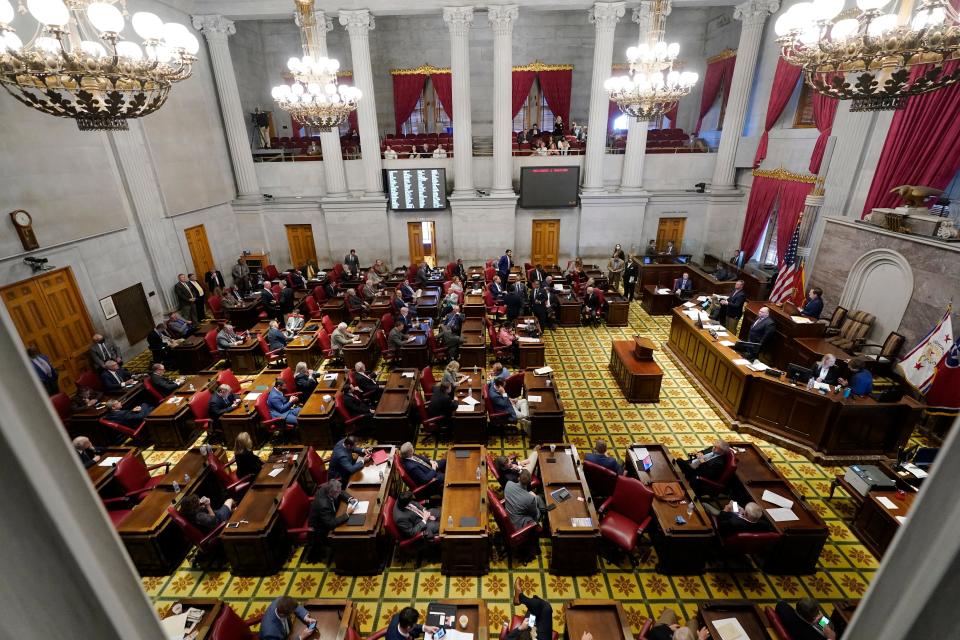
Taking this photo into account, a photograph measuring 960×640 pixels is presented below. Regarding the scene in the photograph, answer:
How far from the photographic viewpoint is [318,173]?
16.0m

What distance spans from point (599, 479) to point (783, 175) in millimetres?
11123

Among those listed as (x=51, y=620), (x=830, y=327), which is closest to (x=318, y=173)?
(x=830, y=327)

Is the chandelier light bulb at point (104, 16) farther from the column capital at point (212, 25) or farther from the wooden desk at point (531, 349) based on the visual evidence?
the column capital at point (212, 25)

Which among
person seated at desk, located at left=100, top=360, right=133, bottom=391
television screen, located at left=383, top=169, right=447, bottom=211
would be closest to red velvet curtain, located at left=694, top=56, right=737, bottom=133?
television screen, located at left=383, top=169, right=447, bottom=211

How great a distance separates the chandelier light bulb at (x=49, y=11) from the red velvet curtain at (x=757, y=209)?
48.5ft

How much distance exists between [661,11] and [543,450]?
6870 millimetres

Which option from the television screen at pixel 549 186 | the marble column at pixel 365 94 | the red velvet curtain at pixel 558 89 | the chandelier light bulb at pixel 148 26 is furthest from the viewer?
the red velvet curtain at pixel 558 89

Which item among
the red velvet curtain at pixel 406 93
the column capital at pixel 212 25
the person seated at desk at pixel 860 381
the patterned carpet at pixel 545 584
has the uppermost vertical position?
the column capital at pixel 212 25

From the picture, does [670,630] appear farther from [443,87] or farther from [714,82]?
[443,87]

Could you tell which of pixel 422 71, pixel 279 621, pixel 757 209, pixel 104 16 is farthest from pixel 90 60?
pixel 422 71

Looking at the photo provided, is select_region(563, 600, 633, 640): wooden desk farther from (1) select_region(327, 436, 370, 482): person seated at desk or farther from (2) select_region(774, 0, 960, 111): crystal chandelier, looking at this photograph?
(2) select_region(774, 0, 960, 111): crystal chandelier

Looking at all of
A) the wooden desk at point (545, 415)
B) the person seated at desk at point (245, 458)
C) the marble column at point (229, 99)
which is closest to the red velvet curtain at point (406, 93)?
the marble column at point (229, 99)

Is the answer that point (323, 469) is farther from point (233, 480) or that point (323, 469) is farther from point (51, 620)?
point (51, 620)

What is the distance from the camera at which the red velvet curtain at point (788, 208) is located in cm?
1188
